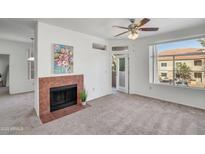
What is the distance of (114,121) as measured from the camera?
3.06 meters

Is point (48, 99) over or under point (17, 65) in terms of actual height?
under

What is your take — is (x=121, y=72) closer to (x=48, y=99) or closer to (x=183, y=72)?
(x=183, y=72)

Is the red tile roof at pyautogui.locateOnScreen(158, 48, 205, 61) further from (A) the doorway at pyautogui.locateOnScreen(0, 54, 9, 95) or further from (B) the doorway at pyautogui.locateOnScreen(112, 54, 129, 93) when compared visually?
(A) the doorway at pyautogui.locateOnScreen(0, 54, 9, 95)

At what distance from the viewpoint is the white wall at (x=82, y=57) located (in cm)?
351

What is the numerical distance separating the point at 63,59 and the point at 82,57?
91 cm

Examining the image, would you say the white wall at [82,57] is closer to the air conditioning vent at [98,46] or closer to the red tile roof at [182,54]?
the air conditioning vent at [98,46]

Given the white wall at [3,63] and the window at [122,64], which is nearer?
the window at [122,64]

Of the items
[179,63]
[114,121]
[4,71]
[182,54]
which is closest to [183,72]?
[179,63]

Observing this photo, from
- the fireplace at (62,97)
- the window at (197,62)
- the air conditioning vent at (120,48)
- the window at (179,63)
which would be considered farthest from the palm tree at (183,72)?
the fireplace at (62,97)

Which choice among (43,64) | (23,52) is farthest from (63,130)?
(23,52)

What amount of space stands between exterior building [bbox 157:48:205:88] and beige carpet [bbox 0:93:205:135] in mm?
1114

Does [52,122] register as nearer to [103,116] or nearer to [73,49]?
[103,116]

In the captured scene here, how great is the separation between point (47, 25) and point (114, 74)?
15.6 feet

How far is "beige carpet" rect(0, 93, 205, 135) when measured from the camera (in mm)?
2602
